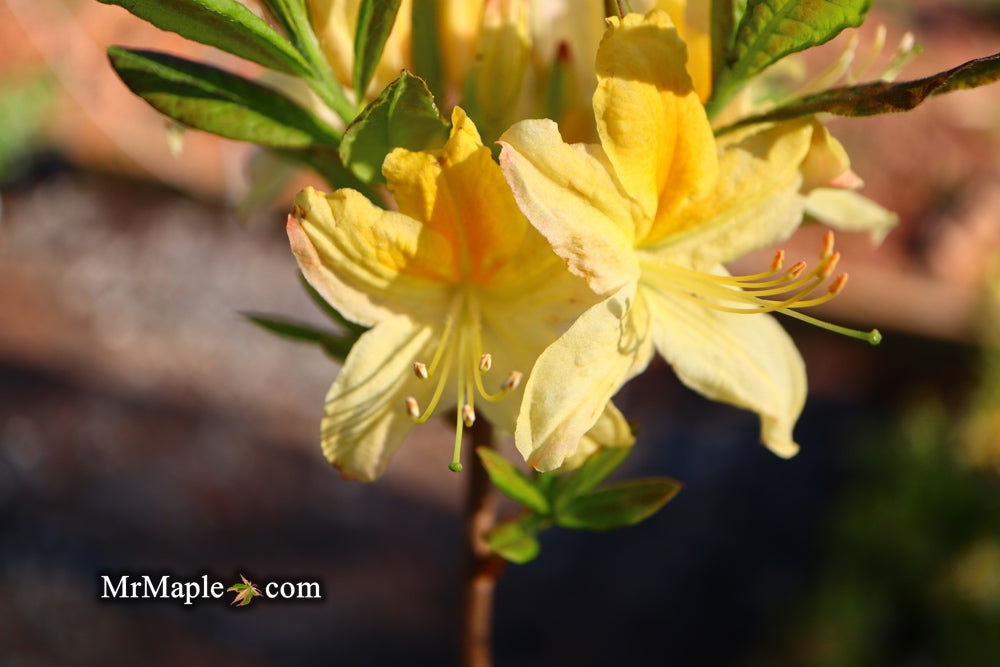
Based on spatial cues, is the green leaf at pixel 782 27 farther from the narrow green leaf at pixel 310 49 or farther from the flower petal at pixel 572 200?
the narrow green leaf at pixel 310 49

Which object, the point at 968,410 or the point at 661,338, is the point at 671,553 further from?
the point at 661,338

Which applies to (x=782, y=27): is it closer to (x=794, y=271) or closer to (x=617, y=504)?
(x=794, y=271)

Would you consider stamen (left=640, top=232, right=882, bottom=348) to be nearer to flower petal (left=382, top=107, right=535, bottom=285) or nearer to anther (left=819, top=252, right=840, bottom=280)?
anther (left=819, top=252, right=840, bottom=280)

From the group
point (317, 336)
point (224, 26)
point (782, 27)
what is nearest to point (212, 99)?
point (224, 26)

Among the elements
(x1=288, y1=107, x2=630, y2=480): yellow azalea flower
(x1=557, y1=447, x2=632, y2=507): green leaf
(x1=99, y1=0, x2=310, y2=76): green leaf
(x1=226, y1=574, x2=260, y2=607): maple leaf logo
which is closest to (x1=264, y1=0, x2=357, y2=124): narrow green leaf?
(x1=99, y1=0, x2=310, y2=76): green leaf

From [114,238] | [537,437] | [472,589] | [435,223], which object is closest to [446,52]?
[435,223]
